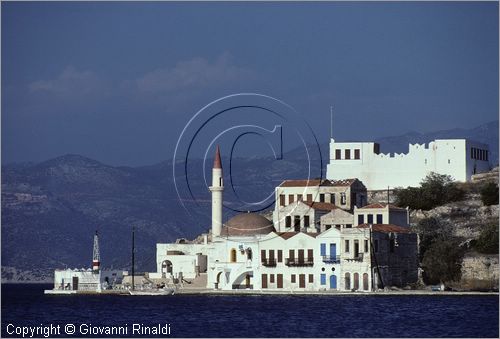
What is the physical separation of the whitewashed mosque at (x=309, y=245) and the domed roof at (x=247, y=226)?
0.07 meters

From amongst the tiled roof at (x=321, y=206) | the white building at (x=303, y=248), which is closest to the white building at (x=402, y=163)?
the white building at (x=303, y=248)

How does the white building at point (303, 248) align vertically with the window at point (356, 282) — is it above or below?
above

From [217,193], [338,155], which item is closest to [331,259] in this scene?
[217,193]

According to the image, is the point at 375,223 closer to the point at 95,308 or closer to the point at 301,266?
the point at 301,266

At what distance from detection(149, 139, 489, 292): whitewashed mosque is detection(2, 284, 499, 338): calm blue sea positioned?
3278 millimetres

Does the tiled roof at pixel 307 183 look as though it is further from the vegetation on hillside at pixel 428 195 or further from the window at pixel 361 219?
the window at pixel 361 219

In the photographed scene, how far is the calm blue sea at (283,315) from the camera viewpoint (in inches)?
2835

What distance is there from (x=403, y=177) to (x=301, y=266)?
25.8m

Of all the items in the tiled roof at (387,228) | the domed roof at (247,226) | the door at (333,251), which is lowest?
the door at (333,251)

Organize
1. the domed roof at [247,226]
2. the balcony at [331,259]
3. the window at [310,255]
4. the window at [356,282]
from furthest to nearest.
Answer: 1. the domed roof at [247,226]
2. the window at [310,255]
3. the balcony at [331,259]
4. the window at [356,282]

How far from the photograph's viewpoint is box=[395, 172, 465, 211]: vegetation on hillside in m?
114

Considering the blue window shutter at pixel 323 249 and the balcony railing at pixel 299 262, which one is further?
the balcony railing at pixel 299 262

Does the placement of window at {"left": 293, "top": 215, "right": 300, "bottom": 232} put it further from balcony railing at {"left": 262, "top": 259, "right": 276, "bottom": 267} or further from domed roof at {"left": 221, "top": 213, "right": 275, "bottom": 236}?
balcony railing at {"left": 262, "top": 259, "right": 276, "bottom": 267}

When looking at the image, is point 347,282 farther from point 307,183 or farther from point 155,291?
point 307,183
